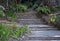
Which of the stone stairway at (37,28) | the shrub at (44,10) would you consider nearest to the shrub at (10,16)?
the stone stairway at (37,28)

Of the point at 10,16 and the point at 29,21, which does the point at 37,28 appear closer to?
Answer: the point at 29,21

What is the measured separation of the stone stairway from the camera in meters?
7.25

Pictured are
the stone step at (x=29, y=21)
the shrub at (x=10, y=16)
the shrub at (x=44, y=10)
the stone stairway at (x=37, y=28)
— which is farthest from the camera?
the shrub at (x=44, y=10)

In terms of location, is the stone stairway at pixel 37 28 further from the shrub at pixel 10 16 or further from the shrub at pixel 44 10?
the shrub at pixel 44 10

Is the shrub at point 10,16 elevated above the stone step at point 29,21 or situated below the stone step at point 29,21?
above

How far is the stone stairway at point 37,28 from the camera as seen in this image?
23.8ft

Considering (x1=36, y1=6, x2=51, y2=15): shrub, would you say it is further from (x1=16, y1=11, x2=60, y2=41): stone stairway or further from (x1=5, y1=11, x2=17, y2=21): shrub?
(x1=5, y1=11, x2=17, y2=21): shrub

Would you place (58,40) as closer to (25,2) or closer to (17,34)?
(17,34)

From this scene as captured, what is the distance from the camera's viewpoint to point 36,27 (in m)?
9.17

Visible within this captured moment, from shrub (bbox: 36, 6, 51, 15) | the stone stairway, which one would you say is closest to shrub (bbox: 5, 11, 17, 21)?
the stone stairway

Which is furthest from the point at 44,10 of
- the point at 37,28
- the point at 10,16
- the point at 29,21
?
the point at 37,28

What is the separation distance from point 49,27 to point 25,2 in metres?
4.80

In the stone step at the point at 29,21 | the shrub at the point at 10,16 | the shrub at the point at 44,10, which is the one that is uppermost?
the shrub at the point at 44,10

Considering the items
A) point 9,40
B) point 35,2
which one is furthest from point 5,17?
point 9,40
